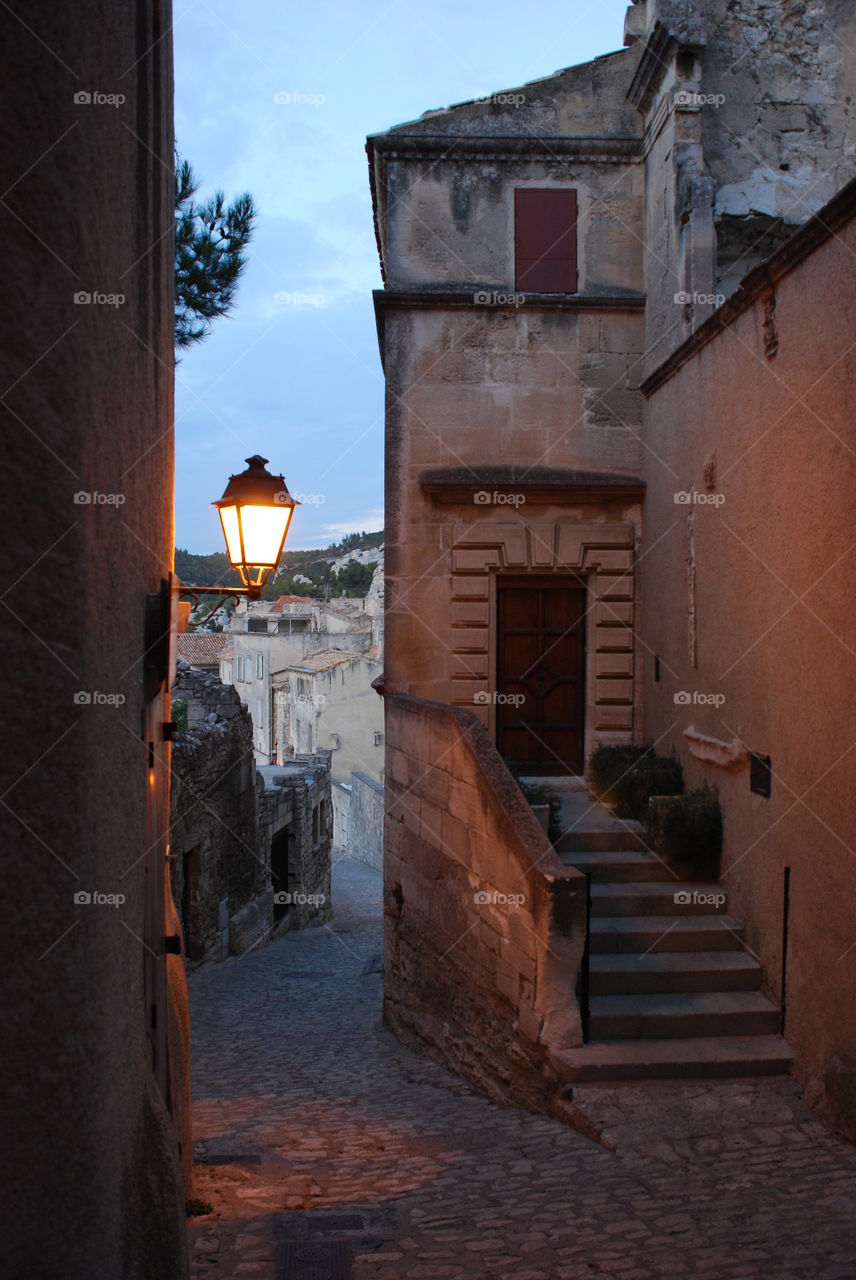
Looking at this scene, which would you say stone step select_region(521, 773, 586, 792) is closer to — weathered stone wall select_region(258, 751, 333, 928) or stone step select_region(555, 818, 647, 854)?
stone step select_region(555, 818, 647, 854)

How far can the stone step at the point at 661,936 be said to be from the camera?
23.2 ft

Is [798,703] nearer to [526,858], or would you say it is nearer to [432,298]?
[526,858]

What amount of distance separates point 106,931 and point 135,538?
1327 millimetres

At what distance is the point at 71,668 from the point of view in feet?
8.09

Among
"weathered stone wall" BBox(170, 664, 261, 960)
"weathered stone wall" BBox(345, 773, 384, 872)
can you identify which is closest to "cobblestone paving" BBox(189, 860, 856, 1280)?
"weathered stone wall" BBox(170, 664, 261, 960)

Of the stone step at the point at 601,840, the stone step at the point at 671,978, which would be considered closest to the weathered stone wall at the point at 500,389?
the stone step at the point at 601,840

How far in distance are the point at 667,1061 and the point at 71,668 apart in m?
4.96

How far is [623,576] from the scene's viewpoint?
10.5m

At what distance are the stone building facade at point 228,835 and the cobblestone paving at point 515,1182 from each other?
6389 millimetres

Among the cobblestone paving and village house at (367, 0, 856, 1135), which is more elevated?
village house at (367, 0, 856, 1135)

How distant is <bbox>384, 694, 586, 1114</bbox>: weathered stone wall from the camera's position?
20.0ft

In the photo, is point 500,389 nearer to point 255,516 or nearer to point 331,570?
point 255,516

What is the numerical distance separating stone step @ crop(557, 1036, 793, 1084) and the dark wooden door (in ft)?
15.3

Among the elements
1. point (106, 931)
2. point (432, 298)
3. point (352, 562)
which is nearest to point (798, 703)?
point (106, 931)
